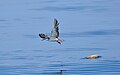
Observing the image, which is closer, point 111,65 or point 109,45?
point 111,65

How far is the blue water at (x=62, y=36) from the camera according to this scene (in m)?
23.2

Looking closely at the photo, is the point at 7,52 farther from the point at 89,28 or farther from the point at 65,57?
the point at 89,28

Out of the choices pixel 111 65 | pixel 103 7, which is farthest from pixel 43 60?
pixel 103 7

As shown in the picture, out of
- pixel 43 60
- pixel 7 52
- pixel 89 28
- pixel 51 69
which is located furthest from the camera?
pixel 89 28

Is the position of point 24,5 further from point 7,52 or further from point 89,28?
point 7,52

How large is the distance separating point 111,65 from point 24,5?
49.8ft

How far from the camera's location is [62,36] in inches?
1140

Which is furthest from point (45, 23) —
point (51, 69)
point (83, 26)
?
Answer: point (51, 69)

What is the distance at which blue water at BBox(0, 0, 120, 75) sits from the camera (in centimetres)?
2317

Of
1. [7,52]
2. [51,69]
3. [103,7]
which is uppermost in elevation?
[103,7]

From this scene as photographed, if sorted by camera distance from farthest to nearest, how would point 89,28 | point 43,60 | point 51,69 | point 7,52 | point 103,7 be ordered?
1. point 103,7
2. point 89,28
3. point 7,52
4. point 43,60
5. point 51,69

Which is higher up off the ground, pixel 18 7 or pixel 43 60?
pixel 18 7

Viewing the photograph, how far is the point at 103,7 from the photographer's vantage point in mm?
36469

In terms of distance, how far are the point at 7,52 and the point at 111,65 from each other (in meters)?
4.26
